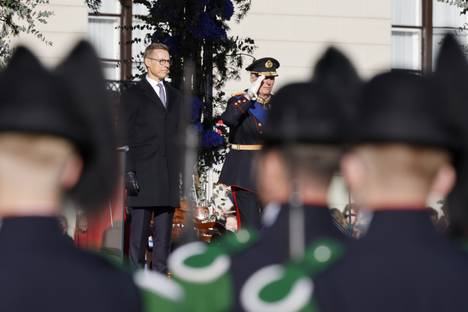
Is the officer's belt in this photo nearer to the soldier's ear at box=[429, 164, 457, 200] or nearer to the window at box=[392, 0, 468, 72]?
the window at box=[392, 0, 468, 72]

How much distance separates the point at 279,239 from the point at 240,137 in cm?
818

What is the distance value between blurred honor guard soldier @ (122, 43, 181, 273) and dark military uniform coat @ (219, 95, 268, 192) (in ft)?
2.94

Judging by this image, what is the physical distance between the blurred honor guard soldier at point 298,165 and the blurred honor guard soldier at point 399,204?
0.37m

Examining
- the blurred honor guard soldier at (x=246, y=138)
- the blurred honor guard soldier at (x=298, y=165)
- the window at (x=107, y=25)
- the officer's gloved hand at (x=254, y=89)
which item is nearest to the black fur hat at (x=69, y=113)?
the blurred honor guard soldier at (x=298, y=165)

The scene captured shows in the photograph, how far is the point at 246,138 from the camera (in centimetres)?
1182

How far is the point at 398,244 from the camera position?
9.73ft

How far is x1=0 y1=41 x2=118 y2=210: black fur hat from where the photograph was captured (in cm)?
291

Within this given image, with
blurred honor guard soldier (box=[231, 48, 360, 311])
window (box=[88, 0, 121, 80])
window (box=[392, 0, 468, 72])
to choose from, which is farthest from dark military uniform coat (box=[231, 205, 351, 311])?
window (box=[392, 0, 468, 72])

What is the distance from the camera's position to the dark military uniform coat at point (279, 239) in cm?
357

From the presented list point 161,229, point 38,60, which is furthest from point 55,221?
point 161,229

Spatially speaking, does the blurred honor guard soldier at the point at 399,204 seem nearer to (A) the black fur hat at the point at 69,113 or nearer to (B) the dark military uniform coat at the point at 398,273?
(B) the dark military uniform coat at the point at 398,273

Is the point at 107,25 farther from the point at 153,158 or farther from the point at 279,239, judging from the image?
the point at 279,239

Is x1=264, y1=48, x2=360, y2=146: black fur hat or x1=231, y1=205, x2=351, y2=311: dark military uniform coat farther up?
x1=264, y1=48, x2=360, y2=146: black fur hat

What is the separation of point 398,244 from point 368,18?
1518cm
